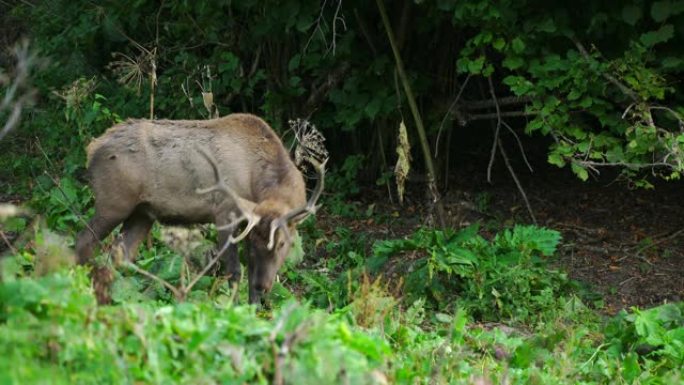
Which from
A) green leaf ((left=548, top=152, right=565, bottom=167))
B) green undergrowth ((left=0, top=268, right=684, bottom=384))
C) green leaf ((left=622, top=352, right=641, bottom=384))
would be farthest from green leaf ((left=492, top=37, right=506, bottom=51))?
green undergrowth ((left=0, top=268, right=684, bottom=384))

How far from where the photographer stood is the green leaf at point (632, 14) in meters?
9.19

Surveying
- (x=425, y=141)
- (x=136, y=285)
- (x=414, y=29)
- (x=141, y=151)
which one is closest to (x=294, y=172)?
(x=141, y=151)

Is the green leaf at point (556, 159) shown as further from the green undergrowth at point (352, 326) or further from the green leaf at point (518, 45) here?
the green leaf at point (518, 45)

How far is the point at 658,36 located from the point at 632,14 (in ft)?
0.96

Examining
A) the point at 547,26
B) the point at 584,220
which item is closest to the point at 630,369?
the point at 547,26

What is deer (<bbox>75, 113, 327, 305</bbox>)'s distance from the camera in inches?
340

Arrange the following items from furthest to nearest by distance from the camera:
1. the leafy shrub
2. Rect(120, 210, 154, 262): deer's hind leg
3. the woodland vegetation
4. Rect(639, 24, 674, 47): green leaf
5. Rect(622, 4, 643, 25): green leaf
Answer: Rect(622, 4, 643, 25): green leaf
Rect(639, 24, 674, 47): green leaf
Rect(120, 210, 154, 262): deer's hind leg
the leafy shrub
the woodland vegetation

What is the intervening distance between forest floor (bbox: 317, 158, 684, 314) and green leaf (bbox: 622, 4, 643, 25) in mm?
2106

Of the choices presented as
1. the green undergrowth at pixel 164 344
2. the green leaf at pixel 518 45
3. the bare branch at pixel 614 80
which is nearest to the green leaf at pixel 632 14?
the bare branch at pixel 614 80

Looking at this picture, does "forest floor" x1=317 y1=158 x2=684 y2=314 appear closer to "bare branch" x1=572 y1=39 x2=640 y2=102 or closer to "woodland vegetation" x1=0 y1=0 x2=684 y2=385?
"woodland vegetation" x1=0 y1=0 x2=684 y2=385

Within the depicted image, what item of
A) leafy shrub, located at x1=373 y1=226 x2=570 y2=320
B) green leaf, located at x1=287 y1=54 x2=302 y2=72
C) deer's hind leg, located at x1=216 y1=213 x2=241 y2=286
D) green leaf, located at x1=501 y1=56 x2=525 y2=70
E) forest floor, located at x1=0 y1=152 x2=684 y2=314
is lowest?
forest floor, located at x1=0 y1=152 x2=684 y2=314

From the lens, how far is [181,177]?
880cm

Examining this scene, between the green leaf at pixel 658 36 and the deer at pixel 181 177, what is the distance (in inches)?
119

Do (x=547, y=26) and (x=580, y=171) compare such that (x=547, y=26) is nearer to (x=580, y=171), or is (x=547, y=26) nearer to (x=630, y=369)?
(x=580, y=171)
